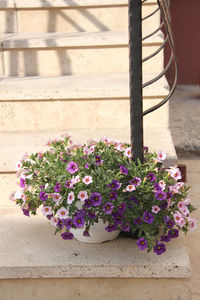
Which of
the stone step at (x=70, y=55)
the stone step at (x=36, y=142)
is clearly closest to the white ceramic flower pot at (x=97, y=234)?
the stone step at (x=36, y=142)

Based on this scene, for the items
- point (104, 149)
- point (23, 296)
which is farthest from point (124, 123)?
point (23, 296)

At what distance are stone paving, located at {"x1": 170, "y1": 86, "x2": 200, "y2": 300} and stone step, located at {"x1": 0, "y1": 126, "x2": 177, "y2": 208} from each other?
1.38 ft

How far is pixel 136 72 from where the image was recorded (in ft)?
4.42

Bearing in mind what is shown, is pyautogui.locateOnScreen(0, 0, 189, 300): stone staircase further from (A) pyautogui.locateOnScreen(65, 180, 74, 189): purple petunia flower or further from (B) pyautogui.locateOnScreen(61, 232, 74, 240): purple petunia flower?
(A) pyautogui.locateOnScreen(65, 180, 74, 189): purple petunia flower

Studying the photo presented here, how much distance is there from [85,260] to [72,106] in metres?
0.86

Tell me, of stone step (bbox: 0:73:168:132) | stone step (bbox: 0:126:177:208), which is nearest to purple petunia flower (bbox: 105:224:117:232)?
stone step (bbox: 0:126:177:208)

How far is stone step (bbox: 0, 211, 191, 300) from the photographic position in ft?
4.31

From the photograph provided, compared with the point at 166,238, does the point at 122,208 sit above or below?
above

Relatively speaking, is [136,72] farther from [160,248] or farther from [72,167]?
[160,248]

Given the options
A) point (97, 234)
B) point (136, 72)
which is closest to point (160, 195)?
point (97, 234)

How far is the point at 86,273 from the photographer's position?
4.33 feet

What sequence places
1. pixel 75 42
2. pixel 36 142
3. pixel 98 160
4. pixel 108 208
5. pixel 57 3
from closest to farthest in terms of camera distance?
pixel 108 208
pixel 98 160
pixel 36 142
pixel 75 42
pixel 57 3

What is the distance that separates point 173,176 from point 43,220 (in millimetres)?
492

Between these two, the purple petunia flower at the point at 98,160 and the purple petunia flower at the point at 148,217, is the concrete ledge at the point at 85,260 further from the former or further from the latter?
the purple petunia flower at the point at 98,160
